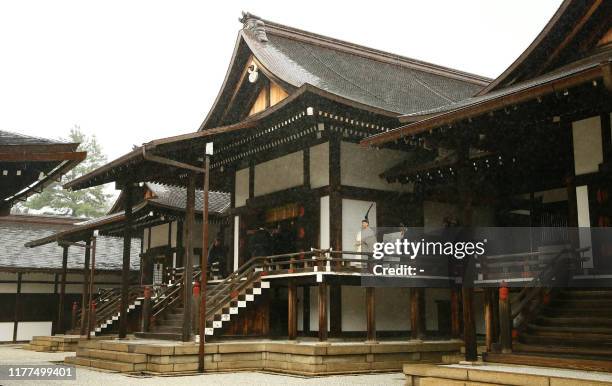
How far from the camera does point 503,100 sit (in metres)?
10.7

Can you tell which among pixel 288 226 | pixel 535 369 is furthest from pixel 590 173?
pixel 288 226

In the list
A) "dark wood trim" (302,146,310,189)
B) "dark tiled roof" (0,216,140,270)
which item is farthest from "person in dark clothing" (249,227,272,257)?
"dark tiled roof" (0,216,140,270)

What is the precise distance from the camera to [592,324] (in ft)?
38.1

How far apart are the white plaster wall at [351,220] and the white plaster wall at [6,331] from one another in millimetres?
18485

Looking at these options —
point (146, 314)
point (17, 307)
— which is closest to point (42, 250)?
point (17, 307)

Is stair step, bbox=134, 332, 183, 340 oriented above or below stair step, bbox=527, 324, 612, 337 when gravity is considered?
below

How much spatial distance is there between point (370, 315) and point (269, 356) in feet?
8.20

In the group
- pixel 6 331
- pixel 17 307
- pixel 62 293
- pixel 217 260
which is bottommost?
pixel 6 331

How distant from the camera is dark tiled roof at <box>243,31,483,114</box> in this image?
19.8 m

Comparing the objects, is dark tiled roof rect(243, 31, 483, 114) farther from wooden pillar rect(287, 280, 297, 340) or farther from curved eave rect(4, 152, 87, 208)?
curved eave rect(4, 152, 87, 208)

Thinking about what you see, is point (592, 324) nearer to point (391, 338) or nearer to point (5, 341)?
point (391, 338)

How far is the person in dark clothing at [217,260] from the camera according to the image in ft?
75.3

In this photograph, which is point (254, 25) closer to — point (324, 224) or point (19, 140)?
point (324, 224)

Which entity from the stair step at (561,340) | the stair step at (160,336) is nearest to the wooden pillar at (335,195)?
the stair step at (160,336)
